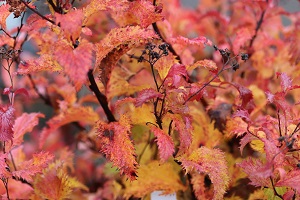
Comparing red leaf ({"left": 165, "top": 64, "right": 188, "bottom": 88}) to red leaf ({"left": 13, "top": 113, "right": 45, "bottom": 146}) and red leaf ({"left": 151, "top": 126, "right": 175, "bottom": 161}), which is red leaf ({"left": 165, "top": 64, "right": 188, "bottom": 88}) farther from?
red leaf ({"left": 13, "top": 113, "right": 45, "bottom": 146})

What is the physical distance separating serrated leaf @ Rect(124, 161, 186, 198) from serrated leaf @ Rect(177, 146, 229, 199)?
0.14 m

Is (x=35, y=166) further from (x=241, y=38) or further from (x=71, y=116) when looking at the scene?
(x=241, y=38)

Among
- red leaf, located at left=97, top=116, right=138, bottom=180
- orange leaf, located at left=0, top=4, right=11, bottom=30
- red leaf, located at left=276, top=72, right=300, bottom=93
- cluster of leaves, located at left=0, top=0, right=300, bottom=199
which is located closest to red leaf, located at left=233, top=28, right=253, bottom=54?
cluster of leaves, located at left=0, top=0, right=300, bottom=199

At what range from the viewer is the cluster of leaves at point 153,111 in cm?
68

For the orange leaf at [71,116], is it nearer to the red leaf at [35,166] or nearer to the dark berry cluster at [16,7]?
the red leaf at [35,166]

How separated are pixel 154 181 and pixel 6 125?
31cm

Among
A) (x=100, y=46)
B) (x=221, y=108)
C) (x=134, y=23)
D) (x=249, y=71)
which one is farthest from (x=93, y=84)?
(x=249, y=71)

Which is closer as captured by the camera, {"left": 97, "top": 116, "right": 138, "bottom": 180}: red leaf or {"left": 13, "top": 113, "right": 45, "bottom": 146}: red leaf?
{"left": 97, "top": 116, "right": 138, "bottom": 180}: red leaf

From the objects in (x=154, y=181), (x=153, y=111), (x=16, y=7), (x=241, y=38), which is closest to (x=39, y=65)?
(x=16, y=7)

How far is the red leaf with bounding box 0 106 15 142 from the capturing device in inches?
26.9

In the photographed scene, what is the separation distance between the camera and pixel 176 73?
72cm

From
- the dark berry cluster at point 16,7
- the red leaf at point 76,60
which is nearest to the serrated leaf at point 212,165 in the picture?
the red leaf at point 76,60

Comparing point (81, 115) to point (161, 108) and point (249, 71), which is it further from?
point (249, 71)

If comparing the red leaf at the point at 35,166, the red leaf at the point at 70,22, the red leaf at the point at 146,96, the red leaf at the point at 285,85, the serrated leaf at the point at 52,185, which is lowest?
the serrated leaf at the point at 52,185
